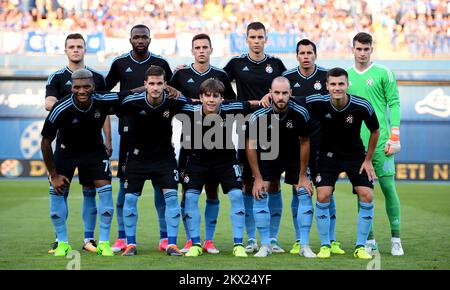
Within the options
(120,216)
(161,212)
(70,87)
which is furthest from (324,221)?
(70,87)

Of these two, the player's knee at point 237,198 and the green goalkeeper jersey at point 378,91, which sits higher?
the green goalkeeper jersey at point 378,91

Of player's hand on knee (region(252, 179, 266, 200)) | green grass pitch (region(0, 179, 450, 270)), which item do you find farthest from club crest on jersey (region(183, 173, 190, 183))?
green grass pitch (region(0, 179, 450, 270))

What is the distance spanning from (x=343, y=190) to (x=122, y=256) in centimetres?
1242

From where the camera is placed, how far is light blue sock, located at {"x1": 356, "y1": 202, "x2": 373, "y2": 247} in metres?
8.38

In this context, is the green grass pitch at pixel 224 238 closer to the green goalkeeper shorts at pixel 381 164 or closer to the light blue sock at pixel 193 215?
the light blue sock at pixel 193 215

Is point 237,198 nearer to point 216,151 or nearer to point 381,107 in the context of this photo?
point 216,151

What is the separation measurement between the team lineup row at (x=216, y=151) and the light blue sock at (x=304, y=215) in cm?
1

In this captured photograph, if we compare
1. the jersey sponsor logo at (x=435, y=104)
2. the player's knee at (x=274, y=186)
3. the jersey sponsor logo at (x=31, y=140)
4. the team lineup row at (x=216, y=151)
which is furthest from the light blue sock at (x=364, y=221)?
the jersey sponsor logo at (x=31, y=140)

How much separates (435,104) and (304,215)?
58.1ft

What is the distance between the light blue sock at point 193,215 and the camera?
28.2ft

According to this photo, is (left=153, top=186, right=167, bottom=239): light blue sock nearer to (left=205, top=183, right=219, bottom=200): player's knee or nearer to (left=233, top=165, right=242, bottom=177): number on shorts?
(left=205, top=183, right=219, bottom=200): player's knee

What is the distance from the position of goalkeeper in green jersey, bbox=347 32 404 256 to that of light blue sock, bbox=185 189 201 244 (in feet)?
5.91
